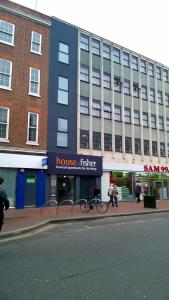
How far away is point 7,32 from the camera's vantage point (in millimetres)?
24531

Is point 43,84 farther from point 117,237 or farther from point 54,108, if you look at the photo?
point 117,237

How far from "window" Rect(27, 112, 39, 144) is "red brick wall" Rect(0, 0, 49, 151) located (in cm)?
34

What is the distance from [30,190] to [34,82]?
8.47 meters

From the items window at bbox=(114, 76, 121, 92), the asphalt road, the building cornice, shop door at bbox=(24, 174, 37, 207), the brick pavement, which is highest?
the building cornice

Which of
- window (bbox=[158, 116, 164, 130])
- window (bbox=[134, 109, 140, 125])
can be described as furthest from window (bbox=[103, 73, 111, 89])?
window (bbox=[158, 116, 164, 130])

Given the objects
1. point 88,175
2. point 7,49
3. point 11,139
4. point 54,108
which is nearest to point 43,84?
point 54,108

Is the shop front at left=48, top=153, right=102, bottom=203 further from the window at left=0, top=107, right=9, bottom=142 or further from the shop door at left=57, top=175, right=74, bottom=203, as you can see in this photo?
the window at left=0, top=107, right=9, bottom=142

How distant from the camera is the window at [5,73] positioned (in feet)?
77.9

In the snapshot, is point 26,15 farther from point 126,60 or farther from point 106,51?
point 126,60

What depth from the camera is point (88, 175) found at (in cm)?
2805

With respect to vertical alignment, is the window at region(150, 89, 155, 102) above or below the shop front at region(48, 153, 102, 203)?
above

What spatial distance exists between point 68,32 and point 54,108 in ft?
25.4

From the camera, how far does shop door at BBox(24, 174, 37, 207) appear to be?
23922 mm

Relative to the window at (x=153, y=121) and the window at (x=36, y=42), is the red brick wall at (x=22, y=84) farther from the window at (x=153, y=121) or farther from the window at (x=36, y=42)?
the window at (x=153, y=121)
